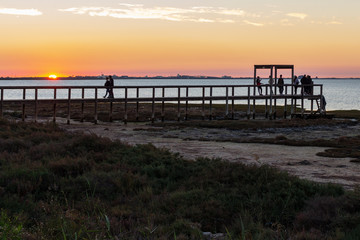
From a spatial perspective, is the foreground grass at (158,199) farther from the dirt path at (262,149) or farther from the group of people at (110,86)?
the group of people at (110,86)

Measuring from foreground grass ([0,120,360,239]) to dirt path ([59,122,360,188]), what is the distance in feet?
7.12

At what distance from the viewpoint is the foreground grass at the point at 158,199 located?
750 cm

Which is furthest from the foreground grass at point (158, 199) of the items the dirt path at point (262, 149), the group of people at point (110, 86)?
the group of people at point (110, 86)

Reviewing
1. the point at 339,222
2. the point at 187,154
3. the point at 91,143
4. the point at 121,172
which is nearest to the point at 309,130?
the point at 187,154


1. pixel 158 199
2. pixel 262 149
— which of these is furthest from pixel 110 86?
pixel 158 199

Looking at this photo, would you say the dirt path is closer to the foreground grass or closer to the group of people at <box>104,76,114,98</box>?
the foreground grass

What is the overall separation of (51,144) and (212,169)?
491cm

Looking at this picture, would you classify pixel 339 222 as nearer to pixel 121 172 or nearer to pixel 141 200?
pixel 141 200

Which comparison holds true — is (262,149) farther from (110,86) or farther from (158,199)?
(110,86)

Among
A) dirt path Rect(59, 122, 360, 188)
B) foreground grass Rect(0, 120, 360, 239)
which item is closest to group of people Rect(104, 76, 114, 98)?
dirt path Rect(59, 122, 360, 188)

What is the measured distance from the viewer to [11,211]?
8.57 m

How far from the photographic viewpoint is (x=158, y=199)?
31.1 ft

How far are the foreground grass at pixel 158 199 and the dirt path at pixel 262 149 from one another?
217 centimetres

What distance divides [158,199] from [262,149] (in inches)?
326
